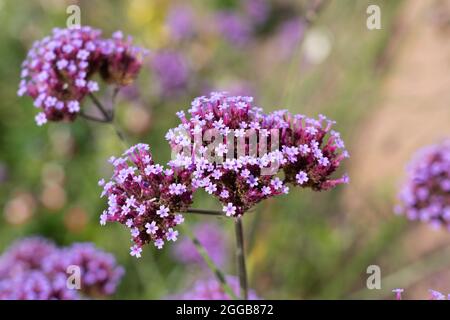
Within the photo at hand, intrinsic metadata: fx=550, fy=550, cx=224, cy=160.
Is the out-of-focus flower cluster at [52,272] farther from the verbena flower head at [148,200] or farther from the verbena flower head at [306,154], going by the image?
the verbena flower head at [306,154]

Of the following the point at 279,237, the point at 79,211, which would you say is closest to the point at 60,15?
the point at 79,211

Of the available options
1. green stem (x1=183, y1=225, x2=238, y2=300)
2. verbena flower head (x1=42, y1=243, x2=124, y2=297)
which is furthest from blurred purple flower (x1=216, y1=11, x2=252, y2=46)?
green stem (x1=183, y1=225, x2=238, y2=300)

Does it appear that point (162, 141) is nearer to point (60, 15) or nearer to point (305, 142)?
point (60, 15)

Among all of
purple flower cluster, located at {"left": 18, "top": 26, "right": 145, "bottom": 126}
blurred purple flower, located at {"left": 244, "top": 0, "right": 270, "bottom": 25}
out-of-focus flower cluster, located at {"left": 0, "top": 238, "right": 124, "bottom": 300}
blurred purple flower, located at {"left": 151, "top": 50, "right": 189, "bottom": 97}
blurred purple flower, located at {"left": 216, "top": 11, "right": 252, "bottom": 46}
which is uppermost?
blurred purple flower, located at {"left": 244, "top": 0, "right": 270, "bottom": 25}

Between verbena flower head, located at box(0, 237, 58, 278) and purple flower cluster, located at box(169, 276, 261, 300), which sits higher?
verbena flower head, located at box(0, 237, 58, 278)

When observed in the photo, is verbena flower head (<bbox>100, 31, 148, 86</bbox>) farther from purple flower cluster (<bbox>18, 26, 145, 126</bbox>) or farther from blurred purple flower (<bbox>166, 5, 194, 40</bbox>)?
blurred purple flower (<bbox>166, 5, 194, 40</bbox>)

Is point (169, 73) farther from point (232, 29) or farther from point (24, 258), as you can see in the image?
point (24, 258)
